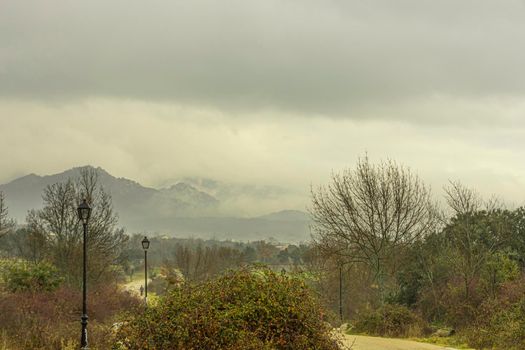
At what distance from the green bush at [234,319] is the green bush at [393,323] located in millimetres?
13238

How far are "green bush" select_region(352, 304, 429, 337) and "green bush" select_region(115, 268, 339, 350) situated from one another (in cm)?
1324

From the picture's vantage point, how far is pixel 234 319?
442 inches

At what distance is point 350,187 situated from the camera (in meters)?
28.7

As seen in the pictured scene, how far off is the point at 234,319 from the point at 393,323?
15789mm

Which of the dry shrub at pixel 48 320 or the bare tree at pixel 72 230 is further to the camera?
→ the bare tree at pixel 72 230

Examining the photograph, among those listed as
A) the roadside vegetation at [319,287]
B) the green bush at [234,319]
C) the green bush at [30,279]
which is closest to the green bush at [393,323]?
the roadside vegetation at [319,287]

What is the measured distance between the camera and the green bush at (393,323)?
24375mm

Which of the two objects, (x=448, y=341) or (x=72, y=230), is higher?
(x=72, y=230)

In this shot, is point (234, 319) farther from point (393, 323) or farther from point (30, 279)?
point (30, 279)

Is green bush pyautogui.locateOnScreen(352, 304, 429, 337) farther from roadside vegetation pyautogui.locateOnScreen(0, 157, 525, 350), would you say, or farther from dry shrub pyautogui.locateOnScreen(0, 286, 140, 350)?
dry shrub pyautogui.locateOnScreen(0, 286, 140, 350)

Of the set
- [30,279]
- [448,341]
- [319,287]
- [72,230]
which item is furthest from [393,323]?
[72,230]

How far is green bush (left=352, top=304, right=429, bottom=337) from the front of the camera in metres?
24.4

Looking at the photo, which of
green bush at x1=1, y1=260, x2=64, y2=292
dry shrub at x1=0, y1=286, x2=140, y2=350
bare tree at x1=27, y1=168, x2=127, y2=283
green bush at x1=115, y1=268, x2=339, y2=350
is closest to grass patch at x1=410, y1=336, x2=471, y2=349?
green bush at x1=115, y1=268, x2=339, y2=350

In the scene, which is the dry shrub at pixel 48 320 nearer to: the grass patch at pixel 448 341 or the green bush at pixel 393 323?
the green bush at pixel 393 323
